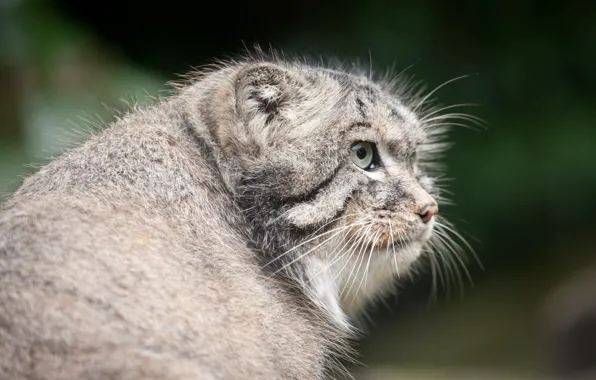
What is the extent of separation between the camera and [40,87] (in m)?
6.16

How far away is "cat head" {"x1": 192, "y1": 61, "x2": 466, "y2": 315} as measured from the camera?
12.1ft

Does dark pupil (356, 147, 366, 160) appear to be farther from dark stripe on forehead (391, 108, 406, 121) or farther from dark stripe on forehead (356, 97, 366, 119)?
dark stripe on forehead (391, 108, 406, 121)

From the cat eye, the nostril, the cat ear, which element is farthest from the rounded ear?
the nostril

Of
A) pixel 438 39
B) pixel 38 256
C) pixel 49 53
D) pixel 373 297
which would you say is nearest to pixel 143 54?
pixel 49 53

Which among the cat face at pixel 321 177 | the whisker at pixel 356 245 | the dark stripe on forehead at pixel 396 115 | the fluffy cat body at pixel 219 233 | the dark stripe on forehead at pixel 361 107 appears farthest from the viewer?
the dark stripe on forehead at pixel 396 115

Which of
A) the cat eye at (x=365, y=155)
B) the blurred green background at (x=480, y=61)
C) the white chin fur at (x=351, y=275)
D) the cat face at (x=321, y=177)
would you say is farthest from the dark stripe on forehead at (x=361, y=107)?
the blurred green background at (x=480, y=61)

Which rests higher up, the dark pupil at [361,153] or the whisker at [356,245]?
the dark pupil at [361,153]

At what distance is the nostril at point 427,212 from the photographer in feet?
13.2

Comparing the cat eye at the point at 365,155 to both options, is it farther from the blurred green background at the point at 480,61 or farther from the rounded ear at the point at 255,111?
the blurred green background at the point at 480,61

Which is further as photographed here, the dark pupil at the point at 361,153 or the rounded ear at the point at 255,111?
the dark pupil at the point at 361,153

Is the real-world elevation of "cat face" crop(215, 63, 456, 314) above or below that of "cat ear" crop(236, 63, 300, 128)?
→ below

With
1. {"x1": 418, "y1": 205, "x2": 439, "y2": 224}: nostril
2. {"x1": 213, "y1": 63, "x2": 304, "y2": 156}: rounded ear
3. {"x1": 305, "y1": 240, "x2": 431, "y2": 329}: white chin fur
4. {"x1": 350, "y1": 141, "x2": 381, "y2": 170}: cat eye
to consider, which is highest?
{"x1": 213, "y1": 63, "x2": 304, "y2": 156}: rounded ear

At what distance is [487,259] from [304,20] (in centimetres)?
331

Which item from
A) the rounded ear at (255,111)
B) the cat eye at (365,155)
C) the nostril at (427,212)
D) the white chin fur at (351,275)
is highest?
the rounded ear at (255,111)
